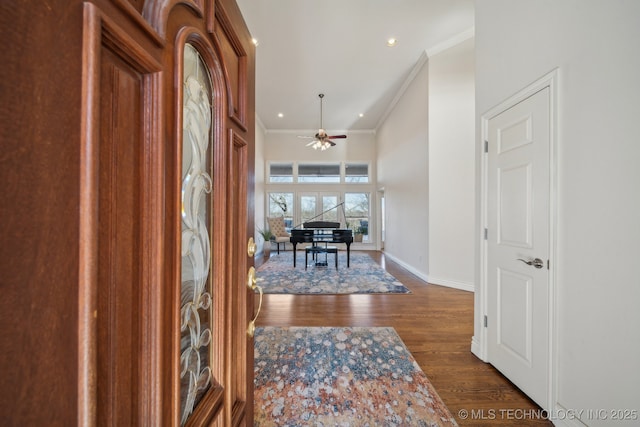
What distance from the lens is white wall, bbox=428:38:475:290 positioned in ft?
12.8

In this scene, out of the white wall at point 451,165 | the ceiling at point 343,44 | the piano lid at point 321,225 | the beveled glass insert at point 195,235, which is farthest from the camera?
the piano lid at point 321,225

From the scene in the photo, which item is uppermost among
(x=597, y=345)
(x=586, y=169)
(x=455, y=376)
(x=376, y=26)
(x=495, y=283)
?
(x=376, y=26)

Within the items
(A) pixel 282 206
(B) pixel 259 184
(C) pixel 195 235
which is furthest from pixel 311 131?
(C) pixel 195 235

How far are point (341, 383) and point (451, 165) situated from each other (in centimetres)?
363

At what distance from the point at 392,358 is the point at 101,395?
7.03 ft

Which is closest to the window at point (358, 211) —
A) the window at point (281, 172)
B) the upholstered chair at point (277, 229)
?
the window at point (281, 172)

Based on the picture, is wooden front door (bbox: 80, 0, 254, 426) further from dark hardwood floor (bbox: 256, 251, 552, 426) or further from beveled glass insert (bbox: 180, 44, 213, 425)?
dark hardwood floor (bbox: 256, 251, 552, 426)

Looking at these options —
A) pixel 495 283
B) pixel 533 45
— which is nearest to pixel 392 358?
pixel 495 283

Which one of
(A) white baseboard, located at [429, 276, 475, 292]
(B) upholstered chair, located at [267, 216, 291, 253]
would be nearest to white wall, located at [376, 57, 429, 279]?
(A) white baseboard, located at [429, 276, 475, 292]

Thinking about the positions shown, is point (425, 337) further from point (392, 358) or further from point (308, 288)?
point (308, 288)

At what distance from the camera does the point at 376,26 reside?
11.6 ft

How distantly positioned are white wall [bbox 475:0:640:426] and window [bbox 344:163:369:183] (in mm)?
6440

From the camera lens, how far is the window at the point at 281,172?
8094 mm

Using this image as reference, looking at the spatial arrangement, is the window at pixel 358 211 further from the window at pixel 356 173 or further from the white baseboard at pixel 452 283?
the white baseboard at pixel 452 283
